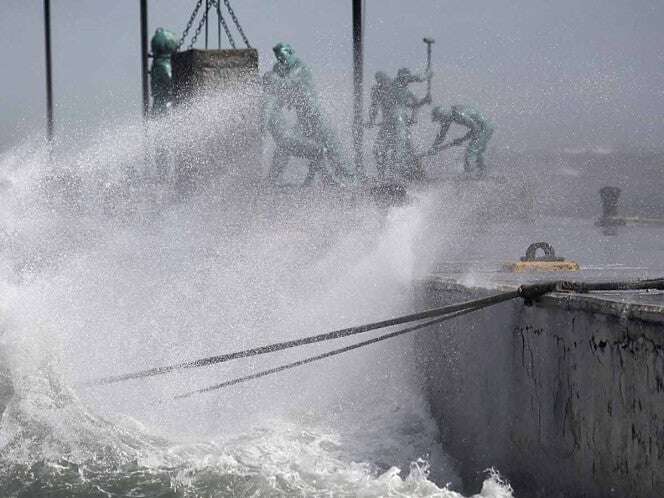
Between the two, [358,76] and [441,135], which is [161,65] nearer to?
[358,76]

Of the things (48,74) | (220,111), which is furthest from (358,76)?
(48,74)

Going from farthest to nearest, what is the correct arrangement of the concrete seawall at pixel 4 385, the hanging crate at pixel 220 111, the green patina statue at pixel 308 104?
the green patina statue at pixel 308 104
the hanging crate at pixel 220 111
the concrete seawall at pixel 4 385

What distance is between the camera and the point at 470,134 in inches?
1339

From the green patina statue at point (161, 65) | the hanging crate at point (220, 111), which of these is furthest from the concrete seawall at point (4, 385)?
the green patina statue at point (161, 65)

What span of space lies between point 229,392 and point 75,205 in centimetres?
709

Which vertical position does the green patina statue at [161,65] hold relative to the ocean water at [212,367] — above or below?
above

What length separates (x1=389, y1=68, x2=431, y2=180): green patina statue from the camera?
27922 millimetres

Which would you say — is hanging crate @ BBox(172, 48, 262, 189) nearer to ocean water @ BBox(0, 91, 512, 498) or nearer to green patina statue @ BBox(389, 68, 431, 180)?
ocean water @ BBox(0, 91, 512, 498)

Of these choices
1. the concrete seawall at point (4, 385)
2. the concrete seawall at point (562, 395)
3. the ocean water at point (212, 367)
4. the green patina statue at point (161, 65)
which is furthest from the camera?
the green patina statue at point (161, 65)

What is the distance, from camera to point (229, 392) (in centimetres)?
927

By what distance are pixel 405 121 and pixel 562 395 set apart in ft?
76.7

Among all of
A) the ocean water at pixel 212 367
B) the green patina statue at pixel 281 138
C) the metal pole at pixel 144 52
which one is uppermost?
the metal pole at pixel 144 52

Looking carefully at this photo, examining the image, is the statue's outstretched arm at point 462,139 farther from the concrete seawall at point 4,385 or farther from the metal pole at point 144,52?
the concrete seawall at point 4,385

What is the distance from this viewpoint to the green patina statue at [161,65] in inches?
851
